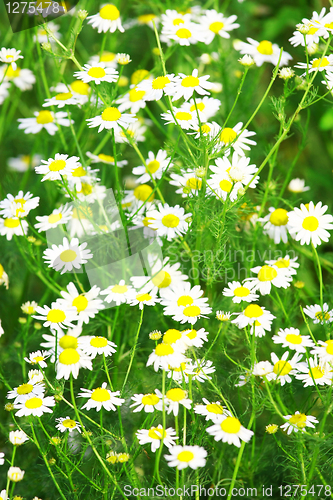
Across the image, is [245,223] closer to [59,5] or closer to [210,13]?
[210,13]

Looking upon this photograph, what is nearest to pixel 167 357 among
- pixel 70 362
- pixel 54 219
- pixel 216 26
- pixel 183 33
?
pixel 70 362

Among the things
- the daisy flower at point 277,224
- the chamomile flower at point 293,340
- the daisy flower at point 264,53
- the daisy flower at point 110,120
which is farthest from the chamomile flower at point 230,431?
the daisy flower at point 264,53

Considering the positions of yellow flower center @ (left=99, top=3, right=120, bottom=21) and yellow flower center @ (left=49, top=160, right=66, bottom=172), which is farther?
yellow flower center @ (left=99, top=3, right=120, bottom=21)

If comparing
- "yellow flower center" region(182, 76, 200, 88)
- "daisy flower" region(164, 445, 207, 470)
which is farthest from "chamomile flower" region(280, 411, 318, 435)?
"yellow flower center" region(182, 76, 200, 88)

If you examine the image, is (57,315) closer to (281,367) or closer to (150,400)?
(150,400)

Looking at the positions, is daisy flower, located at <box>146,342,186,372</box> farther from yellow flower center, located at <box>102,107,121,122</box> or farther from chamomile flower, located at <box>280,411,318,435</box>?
yellow flower center, located at <box>102,107,121,122</box>
